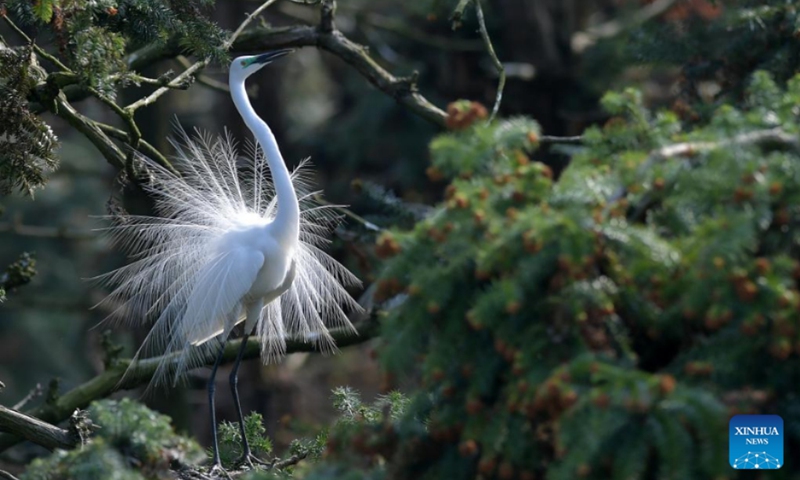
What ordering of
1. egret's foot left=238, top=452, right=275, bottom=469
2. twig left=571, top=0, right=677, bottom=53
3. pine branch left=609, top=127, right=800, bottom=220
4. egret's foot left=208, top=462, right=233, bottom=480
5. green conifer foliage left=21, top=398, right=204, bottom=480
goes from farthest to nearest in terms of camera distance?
twig left=571, top=0, right=677, bottom=53 < egret's foot left=238, top=452, right=275, bottom=469 < egret's foot left=208, top=462, right=233, bottom=480 < green conifer foliage left=21, top=398, right=204, bottom=480 < pine branch left=609, top=127, right=800, bottom=220

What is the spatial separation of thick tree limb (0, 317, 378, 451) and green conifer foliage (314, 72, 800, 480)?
6.25 feet

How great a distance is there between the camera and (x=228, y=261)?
17.1 feet

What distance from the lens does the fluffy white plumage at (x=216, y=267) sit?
5246 mm

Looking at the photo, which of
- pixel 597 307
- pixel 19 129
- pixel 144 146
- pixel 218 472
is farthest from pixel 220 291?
pixel 597 307

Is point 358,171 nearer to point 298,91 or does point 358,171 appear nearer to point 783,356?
point 298,91

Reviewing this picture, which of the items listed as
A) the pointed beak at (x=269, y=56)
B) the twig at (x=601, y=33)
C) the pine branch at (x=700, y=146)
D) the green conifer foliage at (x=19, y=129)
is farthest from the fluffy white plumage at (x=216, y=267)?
the twig at (x=601, y=33)

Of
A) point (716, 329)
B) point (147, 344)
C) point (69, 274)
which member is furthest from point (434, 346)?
point (69, 274)

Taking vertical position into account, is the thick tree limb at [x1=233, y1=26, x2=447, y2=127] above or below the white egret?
above

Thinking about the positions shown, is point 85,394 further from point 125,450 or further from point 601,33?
point 601,33

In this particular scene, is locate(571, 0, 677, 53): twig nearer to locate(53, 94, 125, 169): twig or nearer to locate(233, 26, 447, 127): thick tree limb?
locate(233, 26, 447, 127): thick tree limb

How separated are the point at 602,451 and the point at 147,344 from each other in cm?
387

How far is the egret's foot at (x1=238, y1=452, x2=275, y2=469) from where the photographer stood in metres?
4.66

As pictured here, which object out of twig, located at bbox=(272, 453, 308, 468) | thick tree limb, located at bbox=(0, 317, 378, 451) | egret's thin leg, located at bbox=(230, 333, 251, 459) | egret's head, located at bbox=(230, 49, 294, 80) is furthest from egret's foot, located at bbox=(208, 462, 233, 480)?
egret's head, located at bbox=(230, 49, 294, 80)

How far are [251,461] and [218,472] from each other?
1.63 feet
